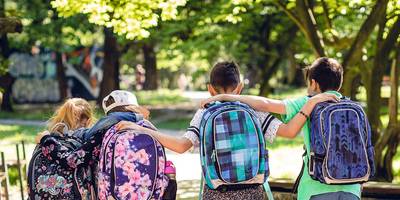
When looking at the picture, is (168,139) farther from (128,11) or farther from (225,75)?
(128,11)

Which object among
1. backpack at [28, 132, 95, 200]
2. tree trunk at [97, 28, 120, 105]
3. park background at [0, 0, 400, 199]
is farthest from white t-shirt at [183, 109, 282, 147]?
tree trunk at [97, 28, 120, 105]

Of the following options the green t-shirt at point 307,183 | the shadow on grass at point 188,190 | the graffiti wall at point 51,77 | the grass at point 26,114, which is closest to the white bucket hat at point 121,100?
the green t-shirt at point 307,183

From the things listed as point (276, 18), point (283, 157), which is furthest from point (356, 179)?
point (276, 18)

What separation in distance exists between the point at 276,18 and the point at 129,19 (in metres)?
13.9

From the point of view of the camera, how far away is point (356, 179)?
3854 mm

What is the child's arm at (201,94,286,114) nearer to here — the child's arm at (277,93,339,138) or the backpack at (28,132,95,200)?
the child's arm at (277,93,339,138)

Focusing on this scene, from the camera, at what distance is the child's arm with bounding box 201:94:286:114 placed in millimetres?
3846

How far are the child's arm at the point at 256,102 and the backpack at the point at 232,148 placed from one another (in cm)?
4

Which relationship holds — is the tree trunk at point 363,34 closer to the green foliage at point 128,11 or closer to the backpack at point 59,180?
the green foliage at point 128,11

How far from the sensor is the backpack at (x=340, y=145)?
3.83 m

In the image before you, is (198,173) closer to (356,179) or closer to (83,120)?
(83,120)

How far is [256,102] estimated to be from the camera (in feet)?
12.9

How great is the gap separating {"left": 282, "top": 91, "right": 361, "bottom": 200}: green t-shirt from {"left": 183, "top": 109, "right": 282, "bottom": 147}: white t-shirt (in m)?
0.11

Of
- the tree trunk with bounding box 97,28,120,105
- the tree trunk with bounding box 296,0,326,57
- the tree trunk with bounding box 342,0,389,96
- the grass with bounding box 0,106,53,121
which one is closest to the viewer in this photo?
the tree trunk with bounding box 342,0,389,96
